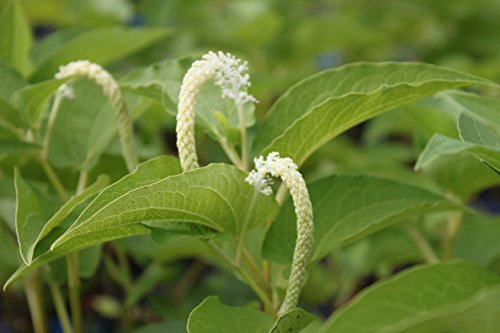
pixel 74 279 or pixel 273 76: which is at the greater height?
pixel 273 76

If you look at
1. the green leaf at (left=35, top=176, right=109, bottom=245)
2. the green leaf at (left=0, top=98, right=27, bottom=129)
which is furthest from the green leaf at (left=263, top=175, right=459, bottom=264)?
the green leaf at (left=0, top=98, right=27, bottom=129)

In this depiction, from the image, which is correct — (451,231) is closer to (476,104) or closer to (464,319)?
(476,104)

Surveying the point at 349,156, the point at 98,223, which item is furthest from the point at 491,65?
the point at 98,223

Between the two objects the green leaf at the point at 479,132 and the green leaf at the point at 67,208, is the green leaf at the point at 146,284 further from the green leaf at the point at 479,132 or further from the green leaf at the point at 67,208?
the green leaf at the point at 479,132

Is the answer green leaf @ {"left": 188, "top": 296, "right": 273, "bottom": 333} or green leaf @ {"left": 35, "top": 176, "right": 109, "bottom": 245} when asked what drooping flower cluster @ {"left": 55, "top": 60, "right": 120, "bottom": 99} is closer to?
green leaf @ {"left": 35, "top": 176, "right": 109, "bottom": 245}

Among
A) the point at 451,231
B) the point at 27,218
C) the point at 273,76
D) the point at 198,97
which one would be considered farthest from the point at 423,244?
the point at 27,218

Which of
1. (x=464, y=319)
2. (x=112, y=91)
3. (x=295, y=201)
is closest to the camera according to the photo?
(x=464, y=319)
